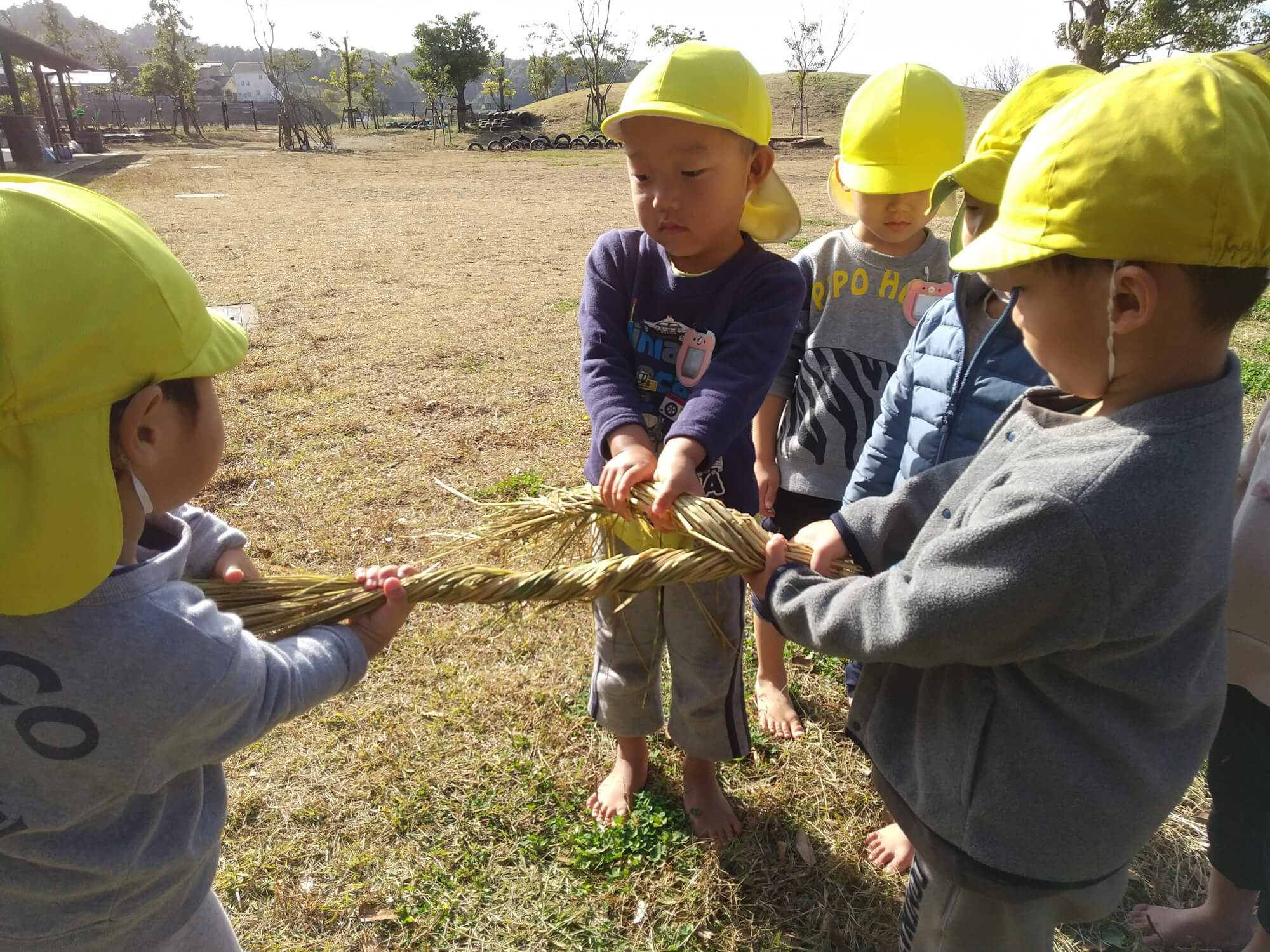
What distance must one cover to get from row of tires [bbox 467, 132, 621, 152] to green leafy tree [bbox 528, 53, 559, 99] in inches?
1039

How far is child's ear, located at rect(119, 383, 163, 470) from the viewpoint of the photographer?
107 cm

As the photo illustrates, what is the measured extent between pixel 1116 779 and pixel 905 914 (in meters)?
0.57

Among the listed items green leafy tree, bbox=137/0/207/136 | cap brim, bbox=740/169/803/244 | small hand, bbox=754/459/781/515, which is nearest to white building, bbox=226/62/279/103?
green leafy tree, bbox=137/0/207/136

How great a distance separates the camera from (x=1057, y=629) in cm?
113

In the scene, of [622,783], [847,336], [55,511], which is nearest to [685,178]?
[847,336]

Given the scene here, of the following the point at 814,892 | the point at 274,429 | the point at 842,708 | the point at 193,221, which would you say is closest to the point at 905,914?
the point at 814,892

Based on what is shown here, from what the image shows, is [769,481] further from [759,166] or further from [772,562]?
[772,562]

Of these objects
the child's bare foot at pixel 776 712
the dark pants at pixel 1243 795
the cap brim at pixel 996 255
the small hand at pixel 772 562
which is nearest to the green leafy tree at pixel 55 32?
the child's bare foot at pixel 776 712

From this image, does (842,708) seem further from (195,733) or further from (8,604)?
(8,604)

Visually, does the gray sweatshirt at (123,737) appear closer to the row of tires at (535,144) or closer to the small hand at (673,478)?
the small hand at (673,478)

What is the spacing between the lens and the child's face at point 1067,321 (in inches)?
44.6

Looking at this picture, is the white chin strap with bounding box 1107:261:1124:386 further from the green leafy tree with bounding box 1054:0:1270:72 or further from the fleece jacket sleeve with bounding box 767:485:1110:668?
the green leafy tree with bounding box 1054:0:1270:72

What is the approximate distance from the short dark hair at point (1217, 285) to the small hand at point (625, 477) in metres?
0.90

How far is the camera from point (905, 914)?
160 cm
